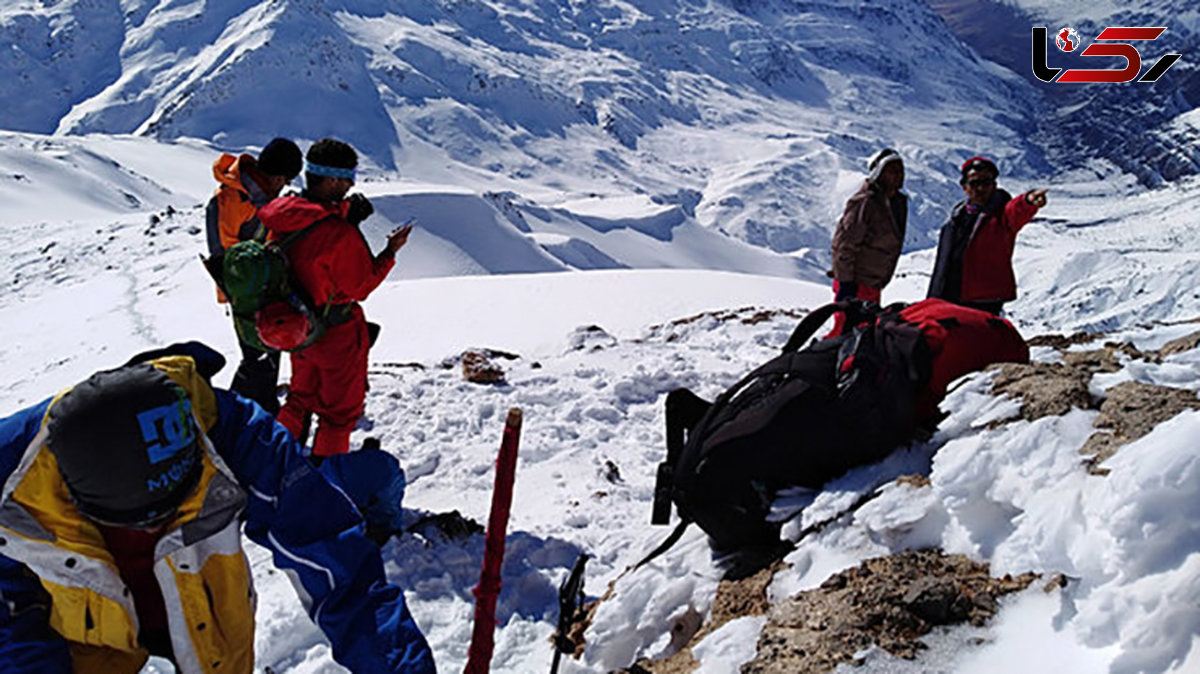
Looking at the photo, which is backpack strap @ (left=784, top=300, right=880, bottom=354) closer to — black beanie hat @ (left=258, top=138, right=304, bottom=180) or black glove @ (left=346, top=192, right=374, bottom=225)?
black glove @ (left=346, top=192, right=374, bottom=225)

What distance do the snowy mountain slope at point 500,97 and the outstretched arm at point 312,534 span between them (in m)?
69.5

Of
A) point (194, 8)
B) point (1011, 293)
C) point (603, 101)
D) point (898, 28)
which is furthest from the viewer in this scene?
point (898, 28)

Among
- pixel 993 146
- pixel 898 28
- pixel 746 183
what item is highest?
pixel 898 28

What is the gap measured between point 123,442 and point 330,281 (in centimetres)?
164

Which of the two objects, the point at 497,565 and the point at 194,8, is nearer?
the point at 497,565

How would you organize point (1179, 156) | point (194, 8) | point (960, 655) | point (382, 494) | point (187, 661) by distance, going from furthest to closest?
point (1179, 156) → point (194, 8) → point (382, 494) → point (187, 661) → point (960, 655)

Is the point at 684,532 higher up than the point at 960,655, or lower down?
lower down

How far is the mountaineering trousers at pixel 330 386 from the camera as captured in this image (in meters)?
3.29

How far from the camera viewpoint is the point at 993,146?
161750 mm

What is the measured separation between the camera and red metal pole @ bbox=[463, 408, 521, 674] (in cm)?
210

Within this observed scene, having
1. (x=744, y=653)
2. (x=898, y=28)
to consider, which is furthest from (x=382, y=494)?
(x=898, y=28)

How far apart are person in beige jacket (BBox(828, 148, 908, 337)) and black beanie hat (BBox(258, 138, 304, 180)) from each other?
322cm

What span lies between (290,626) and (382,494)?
0.66m

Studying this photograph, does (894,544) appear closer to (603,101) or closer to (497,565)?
(497,565)
